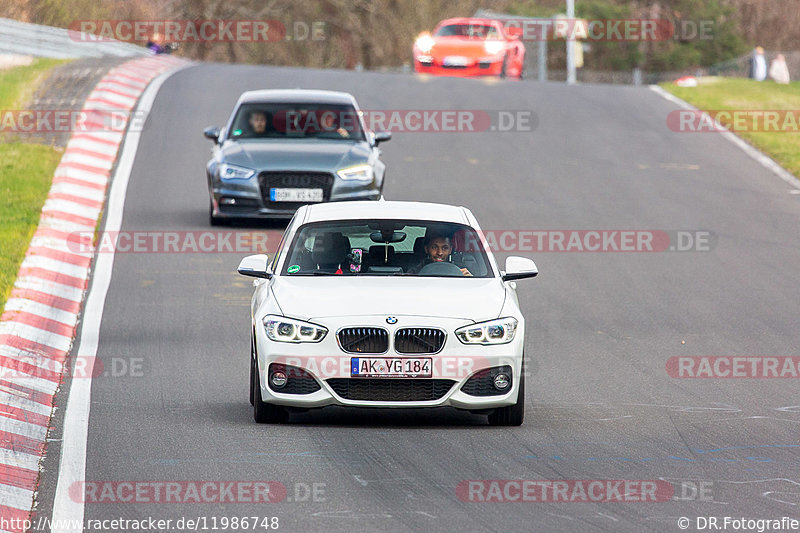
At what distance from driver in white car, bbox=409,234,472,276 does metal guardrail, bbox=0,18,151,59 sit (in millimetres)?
22525

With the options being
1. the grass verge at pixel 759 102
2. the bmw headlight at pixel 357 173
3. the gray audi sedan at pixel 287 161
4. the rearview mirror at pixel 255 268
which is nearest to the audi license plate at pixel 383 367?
the rearview mirror at pixel 255 268

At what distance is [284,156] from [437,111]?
35.1 feet

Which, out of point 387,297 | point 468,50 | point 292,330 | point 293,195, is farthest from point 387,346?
point 468,50

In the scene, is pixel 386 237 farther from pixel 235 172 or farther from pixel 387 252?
pixel 235 172

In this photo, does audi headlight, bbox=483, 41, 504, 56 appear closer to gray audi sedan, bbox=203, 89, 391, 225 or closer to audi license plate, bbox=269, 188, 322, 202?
gray audi sedan, bbox=203, 89, 391, 225

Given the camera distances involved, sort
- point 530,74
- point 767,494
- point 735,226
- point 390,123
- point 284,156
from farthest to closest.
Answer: point 530,74, point 390,123, point 735,226, point 284,156, point 767,494

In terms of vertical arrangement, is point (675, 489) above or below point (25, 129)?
above

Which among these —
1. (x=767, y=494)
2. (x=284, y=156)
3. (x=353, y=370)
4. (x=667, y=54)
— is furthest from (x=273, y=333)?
(x=667, y=54)

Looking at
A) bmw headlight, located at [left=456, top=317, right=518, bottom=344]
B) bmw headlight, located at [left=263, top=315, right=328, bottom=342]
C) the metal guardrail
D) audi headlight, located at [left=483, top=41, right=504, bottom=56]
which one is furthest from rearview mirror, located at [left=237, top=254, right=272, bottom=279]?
audi headlight, located at [left=483, top=41, right=504, bottom=56]

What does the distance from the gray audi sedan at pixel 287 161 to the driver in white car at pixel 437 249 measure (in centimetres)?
789

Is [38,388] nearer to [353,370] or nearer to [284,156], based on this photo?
[353,370]

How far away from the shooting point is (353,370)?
925 cm

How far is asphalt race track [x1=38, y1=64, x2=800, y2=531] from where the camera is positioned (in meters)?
7.75

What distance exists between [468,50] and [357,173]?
708 inches
